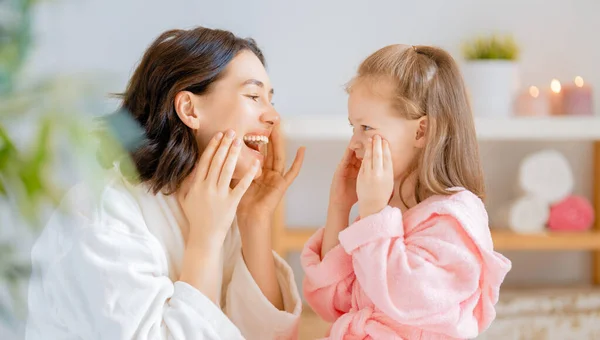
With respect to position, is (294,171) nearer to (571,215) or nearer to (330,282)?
(330,282)

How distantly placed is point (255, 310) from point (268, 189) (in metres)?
0.28

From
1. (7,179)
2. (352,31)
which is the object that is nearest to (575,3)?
(352,31)

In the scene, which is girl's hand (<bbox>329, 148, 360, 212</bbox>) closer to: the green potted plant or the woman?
the woman

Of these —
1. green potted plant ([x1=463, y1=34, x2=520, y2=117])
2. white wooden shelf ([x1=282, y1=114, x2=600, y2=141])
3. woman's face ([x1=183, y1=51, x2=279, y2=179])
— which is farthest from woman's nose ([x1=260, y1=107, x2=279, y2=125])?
green potted plant ([x1=463, y1=34, x2=520, y2=117])

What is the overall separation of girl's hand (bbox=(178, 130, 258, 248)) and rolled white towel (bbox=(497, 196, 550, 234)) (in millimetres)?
1386

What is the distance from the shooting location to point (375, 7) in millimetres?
2635

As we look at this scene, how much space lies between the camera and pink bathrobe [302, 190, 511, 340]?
4.00 ft

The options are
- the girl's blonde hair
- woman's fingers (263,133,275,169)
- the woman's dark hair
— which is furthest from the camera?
woman's fingers (263,133,275,169)

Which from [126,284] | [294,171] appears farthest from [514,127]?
[126,284]

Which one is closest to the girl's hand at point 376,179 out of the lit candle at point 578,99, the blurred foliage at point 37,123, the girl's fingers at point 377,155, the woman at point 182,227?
the girl's fingers at point 377,155

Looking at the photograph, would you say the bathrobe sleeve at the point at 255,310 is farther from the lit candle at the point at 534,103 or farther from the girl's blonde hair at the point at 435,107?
the lit candle at the point at 534,103

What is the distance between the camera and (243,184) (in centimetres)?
139

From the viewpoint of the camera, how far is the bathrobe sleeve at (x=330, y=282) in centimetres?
140

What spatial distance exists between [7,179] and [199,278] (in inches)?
35.4
